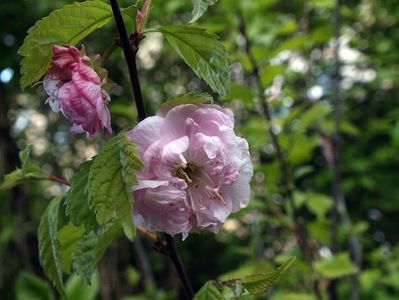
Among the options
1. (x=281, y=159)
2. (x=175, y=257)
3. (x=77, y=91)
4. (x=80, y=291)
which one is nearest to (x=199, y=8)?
(x=77, y=91)

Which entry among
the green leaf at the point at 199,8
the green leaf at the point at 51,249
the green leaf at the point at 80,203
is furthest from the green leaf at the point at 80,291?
the green leaf at the point at 199,8

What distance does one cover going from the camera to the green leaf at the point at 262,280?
633 mm

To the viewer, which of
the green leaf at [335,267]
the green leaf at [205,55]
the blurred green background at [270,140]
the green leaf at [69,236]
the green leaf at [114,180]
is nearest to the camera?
the green leaf at [114,180]

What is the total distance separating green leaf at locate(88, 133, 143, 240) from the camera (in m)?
0.54

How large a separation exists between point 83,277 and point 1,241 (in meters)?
2.41

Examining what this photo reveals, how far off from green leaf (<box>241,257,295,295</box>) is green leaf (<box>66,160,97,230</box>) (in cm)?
19

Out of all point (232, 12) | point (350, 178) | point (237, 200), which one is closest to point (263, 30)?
point (232, 12)

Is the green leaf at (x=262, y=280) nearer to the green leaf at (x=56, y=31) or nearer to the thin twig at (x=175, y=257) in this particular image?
the thin twig at (x=175, y=257)

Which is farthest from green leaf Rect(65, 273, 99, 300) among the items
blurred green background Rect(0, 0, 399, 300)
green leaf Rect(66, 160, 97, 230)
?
green leaf Rect(66, 160, 97, 230)

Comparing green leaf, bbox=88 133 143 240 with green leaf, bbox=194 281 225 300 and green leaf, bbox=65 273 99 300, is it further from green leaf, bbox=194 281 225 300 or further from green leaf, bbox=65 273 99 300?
green leaf, bbox=65 273 99 300

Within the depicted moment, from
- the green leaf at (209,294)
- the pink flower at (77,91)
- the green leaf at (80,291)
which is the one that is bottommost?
the green leaf at (80,291)

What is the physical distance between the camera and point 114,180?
21.8 inches

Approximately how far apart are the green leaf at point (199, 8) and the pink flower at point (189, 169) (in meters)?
0.09

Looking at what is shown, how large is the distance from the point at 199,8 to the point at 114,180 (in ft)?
0.69
